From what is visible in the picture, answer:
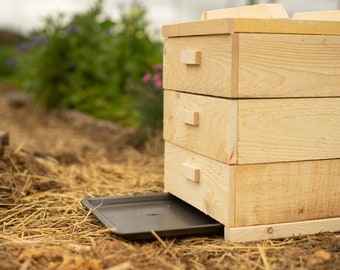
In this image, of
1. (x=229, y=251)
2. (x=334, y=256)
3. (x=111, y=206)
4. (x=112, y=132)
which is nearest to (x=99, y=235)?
(x=111, y=206)

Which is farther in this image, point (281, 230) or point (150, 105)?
point (150, 105)

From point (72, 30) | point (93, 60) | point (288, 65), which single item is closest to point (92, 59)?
point (93, 60)

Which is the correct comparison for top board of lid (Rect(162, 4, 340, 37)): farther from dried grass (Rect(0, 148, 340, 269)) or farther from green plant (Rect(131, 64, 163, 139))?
green plant (Rect(131, 64, 163, 139))

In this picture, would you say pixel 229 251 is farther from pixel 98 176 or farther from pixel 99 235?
pixel 98 176

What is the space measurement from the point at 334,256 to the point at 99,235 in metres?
0.87

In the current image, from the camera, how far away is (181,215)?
→ 247 centimetres

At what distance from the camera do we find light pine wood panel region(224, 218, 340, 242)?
221 centimetres

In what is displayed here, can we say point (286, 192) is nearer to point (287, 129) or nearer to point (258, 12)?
point (287, 129)

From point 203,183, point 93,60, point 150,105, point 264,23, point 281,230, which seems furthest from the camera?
point 93,60

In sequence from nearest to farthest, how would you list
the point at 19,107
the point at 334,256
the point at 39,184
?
the point at 334,256 < the point at 39,184 < the point at 19,107

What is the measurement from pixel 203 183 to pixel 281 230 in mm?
356

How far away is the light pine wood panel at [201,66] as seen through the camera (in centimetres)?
217

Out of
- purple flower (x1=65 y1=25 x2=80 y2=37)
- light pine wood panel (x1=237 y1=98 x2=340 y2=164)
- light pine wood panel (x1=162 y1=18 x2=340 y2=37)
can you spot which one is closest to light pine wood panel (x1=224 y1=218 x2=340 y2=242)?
light pine wood panel (x1=237 y1=98 x2=340 y2=164)

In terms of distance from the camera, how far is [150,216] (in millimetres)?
2459
